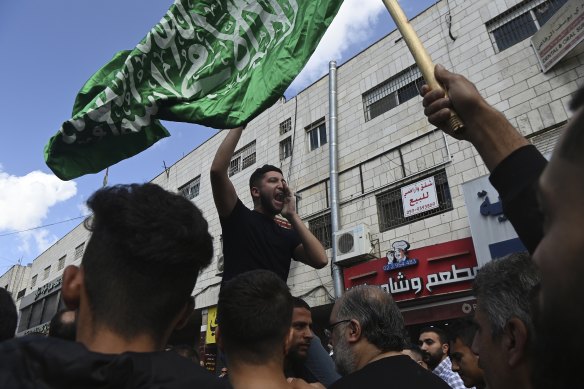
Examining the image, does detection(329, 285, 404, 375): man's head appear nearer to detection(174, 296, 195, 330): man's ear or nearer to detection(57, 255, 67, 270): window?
detection(174, 296, 195, 330): man's ear

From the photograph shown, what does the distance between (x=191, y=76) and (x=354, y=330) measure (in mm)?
2172

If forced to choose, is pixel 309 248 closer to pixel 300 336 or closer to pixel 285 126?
pixel 300 336

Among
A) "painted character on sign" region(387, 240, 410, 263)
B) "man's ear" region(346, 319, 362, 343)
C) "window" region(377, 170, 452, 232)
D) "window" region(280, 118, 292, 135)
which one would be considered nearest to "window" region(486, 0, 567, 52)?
"window" region(377, 170, 452, 232)

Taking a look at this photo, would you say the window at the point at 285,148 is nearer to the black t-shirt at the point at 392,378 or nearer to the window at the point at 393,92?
the window at the point at 393,92

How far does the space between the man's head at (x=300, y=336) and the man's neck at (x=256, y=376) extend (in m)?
0.85

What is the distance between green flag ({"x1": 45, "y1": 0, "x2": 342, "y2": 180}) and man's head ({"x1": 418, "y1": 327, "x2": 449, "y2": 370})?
414 cm

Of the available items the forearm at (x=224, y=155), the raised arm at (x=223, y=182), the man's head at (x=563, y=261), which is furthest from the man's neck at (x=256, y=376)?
the man's head at (x=563, y=261)

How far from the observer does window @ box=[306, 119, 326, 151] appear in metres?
13.1

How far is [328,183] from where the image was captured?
1227 cm

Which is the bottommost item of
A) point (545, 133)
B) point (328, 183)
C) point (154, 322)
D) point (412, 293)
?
point (154, 322)

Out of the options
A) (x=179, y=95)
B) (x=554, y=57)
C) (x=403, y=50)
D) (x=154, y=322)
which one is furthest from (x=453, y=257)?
(x=154, y=322)

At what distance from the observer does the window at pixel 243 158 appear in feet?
50.4

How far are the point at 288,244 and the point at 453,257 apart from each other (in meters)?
6.78

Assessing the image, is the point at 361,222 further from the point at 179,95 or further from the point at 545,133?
the point at 179,95
